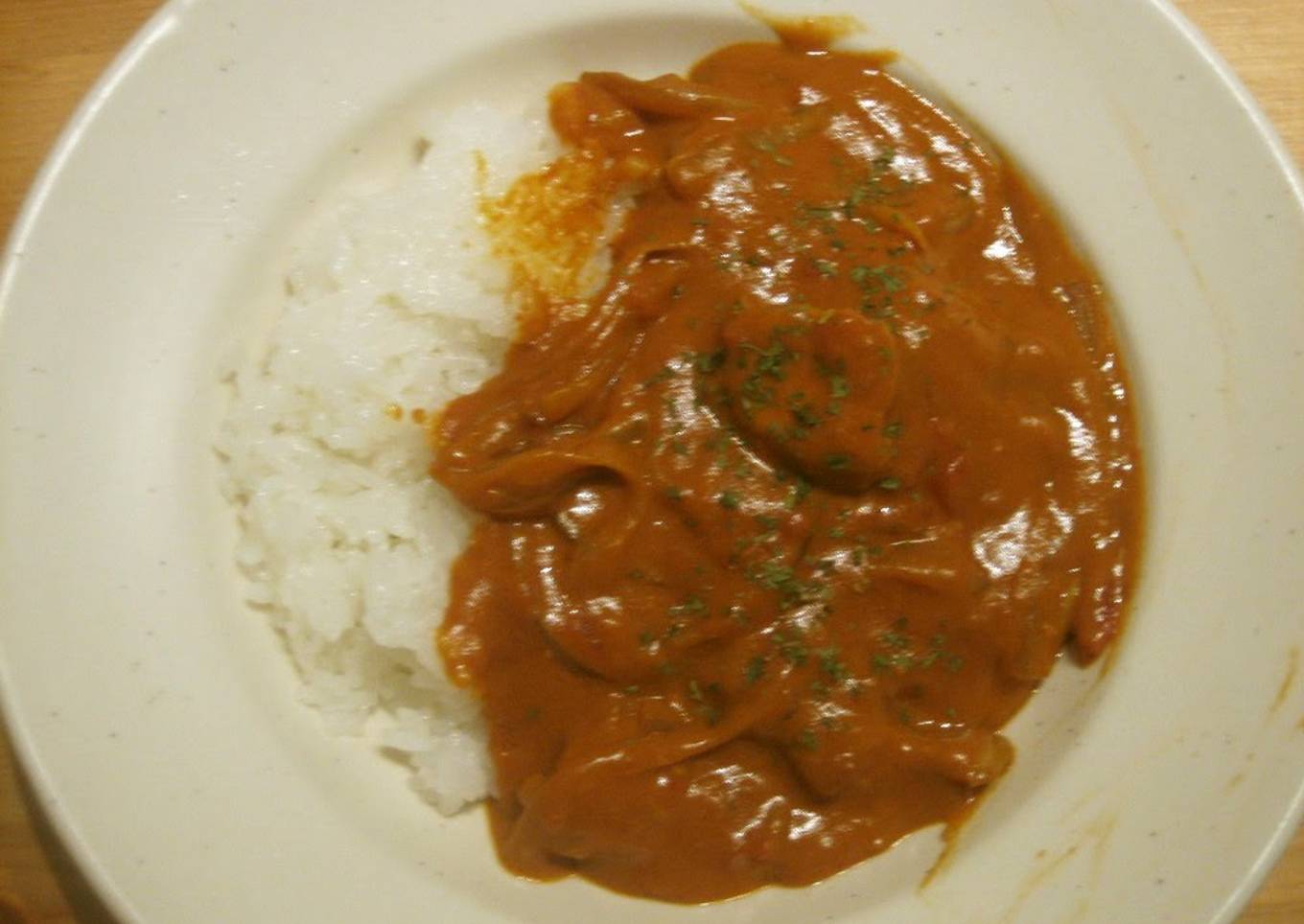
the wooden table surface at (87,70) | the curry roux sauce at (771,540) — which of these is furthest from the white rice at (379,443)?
the wooden table surface at (87,70)

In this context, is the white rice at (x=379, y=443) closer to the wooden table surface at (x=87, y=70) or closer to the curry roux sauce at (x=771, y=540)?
the curry roux sauce at (x=771, y=540)

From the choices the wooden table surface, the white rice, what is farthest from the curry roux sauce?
the wooden table surface

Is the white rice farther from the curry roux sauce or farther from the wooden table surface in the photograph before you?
the wooden table surface

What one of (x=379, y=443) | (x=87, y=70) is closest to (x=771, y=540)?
(x=379, y=443)

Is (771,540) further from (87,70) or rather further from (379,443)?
(87,70)

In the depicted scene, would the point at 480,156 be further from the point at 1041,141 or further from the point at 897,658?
the point at 897,658
